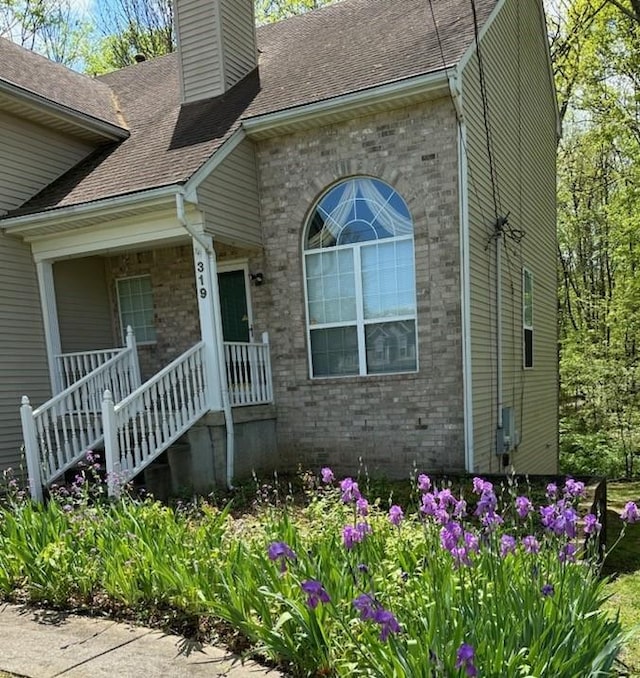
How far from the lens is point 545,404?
11297 mm

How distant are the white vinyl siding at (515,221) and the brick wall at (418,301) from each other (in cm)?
38

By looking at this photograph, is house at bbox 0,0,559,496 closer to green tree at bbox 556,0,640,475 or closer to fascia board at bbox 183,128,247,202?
fascia board at bbox 183,128,247,202

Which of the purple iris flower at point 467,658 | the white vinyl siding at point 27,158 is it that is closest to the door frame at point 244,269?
the white vinyl siding at point 27,158

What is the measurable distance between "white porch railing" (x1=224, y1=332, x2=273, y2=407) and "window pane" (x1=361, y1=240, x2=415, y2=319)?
1690 mm

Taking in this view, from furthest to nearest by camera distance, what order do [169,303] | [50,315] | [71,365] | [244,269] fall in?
[169,303], [244,269], [71,365], [50,315]

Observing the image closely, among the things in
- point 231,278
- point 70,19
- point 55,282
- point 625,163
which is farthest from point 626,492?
point 70,19

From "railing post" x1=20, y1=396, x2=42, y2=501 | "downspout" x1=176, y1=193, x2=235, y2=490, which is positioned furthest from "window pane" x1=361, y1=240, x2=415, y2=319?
"railing post" x1=20, y1=396, x2=42, y2=501

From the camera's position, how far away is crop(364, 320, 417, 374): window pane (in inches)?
289

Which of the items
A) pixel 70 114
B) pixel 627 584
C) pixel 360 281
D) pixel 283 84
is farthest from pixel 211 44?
pixel 627 584

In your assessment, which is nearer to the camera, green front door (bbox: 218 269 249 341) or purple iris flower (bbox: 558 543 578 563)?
purple iris flower (bbox: 558 543 578 563)

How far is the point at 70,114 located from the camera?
8.41 meters

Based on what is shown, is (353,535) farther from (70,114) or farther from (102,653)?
(70,114)

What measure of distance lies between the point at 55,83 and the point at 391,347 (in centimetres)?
767

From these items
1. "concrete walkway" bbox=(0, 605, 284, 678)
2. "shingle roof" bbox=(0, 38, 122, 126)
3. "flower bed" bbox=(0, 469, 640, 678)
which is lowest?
"concrete walkway" bbox=(0, 605, 284, 678)
